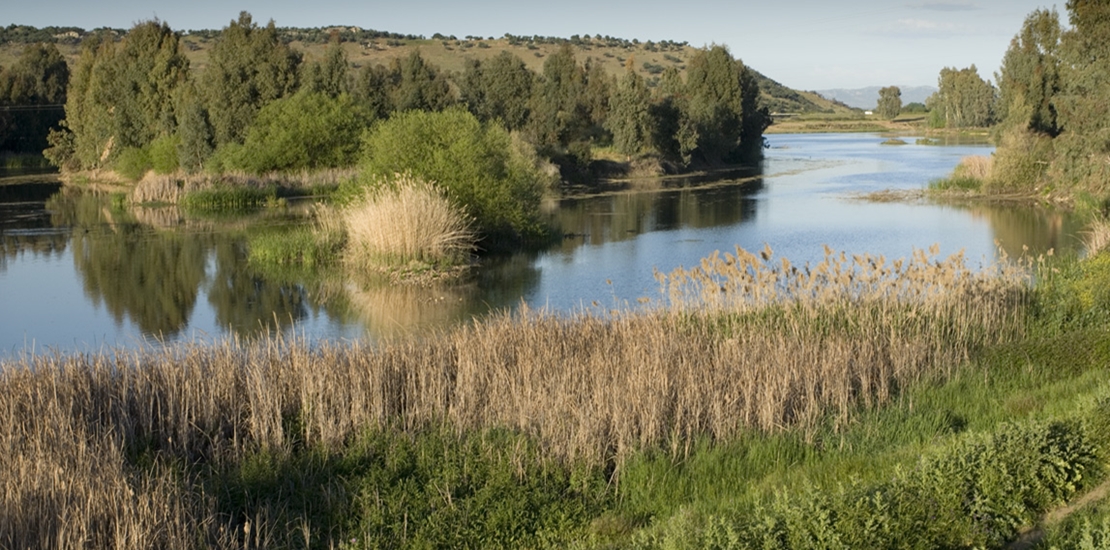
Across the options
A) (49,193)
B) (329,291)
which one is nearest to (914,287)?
(329,291)

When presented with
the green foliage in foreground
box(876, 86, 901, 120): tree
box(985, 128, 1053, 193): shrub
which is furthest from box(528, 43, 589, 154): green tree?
box(876, 86, 901, 120): tree

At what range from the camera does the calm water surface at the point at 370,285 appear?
17.8 meters

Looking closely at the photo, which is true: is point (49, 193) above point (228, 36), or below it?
below

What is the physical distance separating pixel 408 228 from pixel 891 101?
149012 mm

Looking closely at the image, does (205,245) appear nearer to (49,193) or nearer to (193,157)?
(193,157)

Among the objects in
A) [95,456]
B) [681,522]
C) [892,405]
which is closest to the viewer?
[681,522]

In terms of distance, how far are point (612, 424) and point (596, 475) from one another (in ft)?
1.87

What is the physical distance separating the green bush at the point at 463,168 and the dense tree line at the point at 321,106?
24.9ft

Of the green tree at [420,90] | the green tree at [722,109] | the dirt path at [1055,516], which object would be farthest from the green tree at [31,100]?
the dirt path at [1055,516]

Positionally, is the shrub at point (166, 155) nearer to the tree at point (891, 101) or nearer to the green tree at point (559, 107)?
the green tree at point (559, 107)

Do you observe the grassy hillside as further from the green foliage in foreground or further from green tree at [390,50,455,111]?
the green foliage in foreground

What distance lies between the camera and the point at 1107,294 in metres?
13.1

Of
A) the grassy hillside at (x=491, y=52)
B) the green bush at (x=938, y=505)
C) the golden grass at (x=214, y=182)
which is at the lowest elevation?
the green bush at (x=938, y=505)

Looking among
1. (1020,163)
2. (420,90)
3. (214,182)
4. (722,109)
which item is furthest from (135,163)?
(1020,163)
